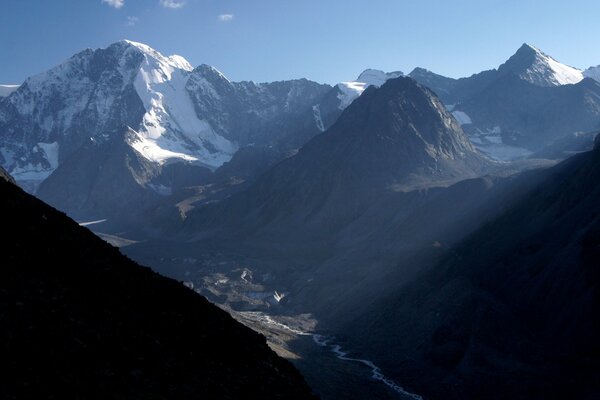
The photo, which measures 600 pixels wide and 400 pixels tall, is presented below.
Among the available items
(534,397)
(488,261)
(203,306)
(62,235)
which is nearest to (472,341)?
(534,397)

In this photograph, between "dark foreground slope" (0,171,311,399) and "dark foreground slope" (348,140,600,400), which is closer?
"dark foreground slope" (0,171,311,399)

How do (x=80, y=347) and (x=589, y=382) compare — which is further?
(x=589, y=382)

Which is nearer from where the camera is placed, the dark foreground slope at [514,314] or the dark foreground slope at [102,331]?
the dark foreground slope at [102,331]

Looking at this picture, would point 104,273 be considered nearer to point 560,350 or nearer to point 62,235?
point 62,235
